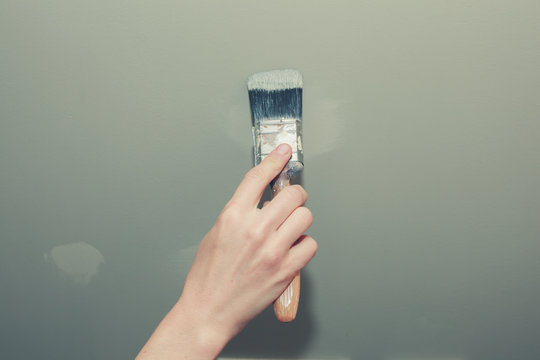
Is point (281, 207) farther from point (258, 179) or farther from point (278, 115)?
point (278, 115)

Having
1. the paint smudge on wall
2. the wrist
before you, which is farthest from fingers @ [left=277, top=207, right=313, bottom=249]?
the paint smudge on wall

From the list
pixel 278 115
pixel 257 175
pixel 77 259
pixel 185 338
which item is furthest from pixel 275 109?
pixel 77 259

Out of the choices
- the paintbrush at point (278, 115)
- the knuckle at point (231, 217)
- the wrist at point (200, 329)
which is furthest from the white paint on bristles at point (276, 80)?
the wrist at point (200, 329)

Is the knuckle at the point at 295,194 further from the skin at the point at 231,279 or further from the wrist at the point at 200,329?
the wrist at the point at 200,329

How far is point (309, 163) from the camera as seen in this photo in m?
0.64

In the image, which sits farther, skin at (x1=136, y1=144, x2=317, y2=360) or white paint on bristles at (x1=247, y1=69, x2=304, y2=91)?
white paint on bristles at (x1=247, y1=69, x2=304, y2=91)

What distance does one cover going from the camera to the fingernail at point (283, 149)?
1.66ft

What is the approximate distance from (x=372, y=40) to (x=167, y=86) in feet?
1.14

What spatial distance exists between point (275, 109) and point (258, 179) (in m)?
0.14

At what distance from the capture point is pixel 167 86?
609 millimetres

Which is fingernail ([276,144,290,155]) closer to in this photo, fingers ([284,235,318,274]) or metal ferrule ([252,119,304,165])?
metal ferrule ([252,119,304,165])

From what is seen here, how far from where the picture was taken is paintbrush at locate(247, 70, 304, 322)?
535mm

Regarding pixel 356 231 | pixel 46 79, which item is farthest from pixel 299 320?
pixel 46 79

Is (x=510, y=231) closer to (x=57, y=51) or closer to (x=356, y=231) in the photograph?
(x=356, y=231)
